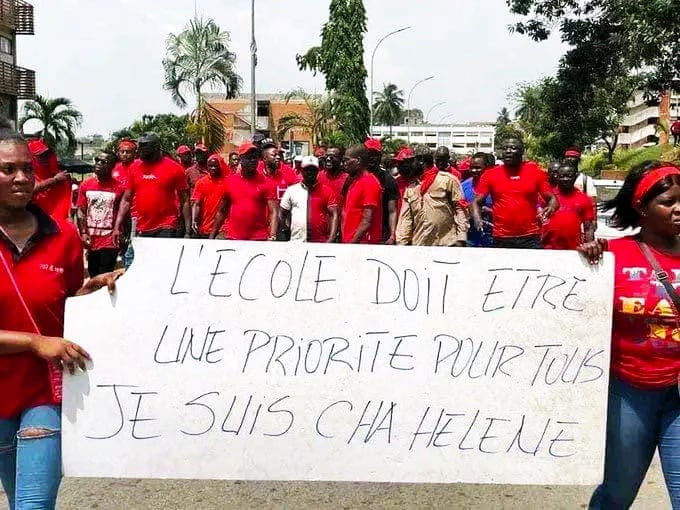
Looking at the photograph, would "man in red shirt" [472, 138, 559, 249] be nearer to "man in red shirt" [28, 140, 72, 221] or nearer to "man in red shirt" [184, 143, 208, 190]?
"man in red shirt" [28, 140, 72, 221]

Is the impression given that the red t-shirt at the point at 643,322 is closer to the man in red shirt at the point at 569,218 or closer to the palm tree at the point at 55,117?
the man in red shirt at the point at 569,218

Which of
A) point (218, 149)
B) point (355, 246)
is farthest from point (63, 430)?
point (218, 149)

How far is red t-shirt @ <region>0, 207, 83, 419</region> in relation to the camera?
8.00ft

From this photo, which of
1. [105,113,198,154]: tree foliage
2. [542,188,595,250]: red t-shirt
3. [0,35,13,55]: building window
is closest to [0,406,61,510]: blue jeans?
[542,188,595,250]: red t-shirt

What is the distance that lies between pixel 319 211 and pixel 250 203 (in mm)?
626

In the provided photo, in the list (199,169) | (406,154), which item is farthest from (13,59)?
(406,154)

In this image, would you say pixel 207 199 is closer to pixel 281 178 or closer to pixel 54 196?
pixel 281 178

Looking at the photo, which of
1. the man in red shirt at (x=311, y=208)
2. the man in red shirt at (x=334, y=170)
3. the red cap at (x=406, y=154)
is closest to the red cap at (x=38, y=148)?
the man in red shirt at (x=311, y=208)

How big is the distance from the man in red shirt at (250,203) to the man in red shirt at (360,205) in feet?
2.20

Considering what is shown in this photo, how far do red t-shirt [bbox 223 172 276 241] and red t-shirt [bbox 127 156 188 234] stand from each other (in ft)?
2.66

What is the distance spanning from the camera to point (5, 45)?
34156 millimetres

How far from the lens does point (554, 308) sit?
285cm

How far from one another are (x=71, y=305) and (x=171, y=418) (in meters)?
0.54

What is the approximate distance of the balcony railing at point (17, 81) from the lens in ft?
108
